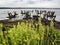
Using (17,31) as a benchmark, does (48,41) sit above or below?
below

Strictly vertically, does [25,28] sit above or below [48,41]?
above

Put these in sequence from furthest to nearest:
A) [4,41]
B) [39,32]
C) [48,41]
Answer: [48,41] → [39,32] → [4,41]

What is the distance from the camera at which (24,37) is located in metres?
6.00

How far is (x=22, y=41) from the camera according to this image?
603 cm

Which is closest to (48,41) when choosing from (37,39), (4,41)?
(37,39)

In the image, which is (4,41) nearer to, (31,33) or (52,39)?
(31,33)

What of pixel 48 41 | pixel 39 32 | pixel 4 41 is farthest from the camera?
pixel 48 41

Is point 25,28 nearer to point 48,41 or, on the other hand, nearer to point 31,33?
point 31,33

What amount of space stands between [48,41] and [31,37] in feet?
3.51

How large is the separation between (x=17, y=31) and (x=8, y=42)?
1.20ft

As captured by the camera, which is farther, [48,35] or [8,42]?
[48,35]

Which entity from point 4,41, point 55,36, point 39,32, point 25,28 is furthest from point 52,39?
point 4,41

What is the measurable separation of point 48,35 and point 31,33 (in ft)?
3.72

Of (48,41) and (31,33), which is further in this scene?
(48,41)
